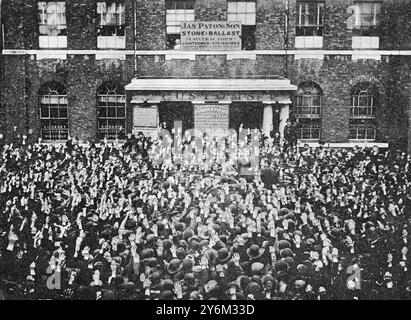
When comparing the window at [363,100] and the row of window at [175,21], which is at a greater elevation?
the row of window at [175,21]

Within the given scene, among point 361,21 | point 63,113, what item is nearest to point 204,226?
point 63,113

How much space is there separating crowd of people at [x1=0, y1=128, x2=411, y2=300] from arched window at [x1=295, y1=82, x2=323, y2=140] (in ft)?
6.38

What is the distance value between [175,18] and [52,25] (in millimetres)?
4089

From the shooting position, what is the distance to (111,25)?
53.5 feet

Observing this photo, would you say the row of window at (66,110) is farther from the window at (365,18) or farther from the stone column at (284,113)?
the window at (365,18)

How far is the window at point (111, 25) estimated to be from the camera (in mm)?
16219

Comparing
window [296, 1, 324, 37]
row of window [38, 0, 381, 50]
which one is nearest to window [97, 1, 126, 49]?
row of window [38, 0, 381, 50]

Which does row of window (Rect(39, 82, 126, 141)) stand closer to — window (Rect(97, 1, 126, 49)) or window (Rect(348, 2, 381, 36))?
window (Rect(97, 1, 126, 49))

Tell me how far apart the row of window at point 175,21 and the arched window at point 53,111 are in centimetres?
146

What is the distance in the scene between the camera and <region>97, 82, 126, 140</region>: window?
15930mm

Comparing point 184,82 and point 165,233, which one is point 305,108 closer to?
point 184,82

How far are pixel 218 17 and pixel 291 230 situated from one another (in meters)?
7.62

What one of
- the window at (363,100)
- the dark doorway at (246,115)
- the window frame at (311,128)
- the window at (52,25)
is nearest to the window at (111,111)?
the window at (52,25)

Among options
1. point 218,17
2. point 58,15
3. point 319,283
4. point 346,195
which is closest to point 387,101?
point 346,195
